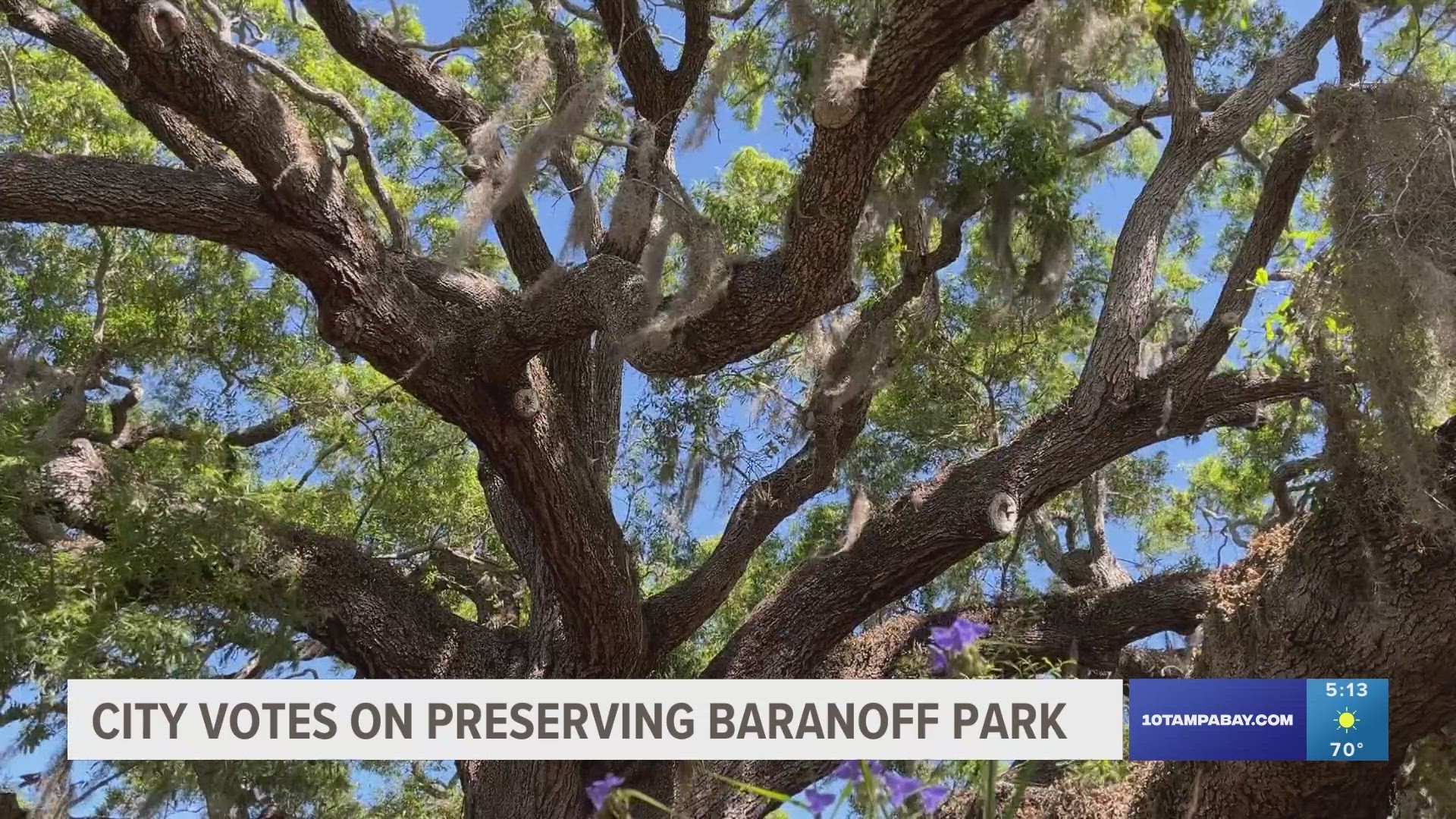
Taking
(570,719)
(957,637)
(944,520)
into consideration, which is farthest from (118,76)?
(957,637)

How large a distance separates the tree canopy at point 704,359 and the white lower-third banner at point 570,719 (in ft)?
0.97

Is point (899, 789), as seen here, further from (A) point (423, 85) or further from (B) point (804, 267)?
(A) point (423, 85)

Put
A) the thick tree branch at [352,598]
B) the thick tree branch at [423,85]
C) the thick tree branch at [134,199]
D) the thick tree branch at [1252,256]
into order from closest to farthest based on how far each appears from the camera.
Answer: the thick tree branch at [134,199] < the thick tree branch at [352,598] < the thick tree branch at [1252,256] < the thick tree branch at [423,85]

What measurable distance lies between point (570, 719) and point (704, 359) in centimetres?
132

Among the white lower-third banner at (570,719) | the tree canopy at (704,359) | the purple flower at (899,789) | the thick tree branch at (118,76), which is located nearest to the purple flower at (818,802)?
the purple flower at (899,789)

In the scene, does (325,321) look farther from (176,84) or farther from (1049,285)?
(1049,285)

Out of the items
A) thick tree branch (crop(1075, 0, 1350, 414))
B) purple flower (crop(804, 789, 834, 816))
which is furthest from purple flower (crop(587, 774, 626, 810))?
thick tree branch (crop(1075, 0, 1350, 414))

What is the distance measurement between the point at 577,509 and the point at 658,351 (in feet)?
2.85

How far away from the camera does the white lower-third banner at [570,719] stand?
2.77 m

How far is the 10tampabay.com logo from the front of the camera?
3.10m

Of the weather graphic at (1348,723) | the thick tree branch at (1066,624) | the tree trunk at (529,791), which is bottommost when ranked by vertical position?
the tree trunk at (529,791)

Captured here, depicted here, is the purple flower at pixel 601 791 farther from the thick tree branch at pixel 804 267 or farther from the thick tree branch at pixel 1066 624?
the thick tree branch at pixel 1066 624

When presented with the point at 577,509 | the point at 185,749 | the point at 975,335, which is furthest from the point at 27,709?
the point at 975,335

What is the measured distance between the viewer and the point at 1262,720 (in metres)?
3.18
